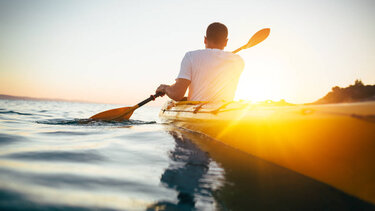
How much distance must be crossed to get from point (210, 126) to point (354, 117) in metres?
1.89

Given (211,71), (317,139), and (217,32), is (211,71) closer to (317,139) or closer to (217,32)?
(217,32)

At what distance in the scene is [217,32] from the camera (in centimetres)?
373

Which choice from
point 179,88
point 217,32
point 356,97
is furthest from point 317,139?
point 217,32

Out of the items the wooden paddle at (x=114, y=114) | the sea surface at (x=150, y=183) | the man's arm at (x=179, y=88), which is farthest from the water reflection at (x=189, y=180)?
the wooden paddle at (x=114, y=114)

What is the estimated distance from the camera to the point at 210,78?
3.62 m

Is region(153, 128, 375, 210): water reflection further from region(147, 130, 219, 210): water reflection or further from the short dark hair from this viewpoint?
the short dark hair

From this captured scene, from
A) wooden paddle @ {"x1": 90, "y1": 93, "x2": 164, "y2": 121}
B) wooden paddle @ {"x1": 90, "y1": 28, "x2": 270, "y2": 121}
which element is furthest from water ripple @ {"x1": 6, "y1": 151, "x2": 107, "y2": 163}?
wooden paddle @ {"x1": 90, "y1": 93, "x2": 164, "y2": 121}

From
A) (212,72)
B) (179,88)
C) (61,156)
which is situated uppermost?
(212,72)

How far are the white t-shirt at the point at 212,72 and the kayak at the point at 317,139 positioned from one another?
1.12 meters

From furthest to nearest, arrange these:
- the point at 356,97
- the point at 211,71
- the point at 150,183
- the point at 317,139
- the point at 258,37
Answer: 1. the point at 258,37
2. the point at 211,71
3. the point at 356,97
4. the point at 317,139
5. the point at 150,183

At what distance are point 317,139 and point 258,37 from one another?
474 centimetres

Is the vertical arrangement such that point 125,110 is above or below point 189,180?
above

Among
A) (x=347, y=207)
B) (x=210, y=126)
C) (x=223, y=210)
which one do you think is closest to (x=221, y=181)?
(x=223, y=210)

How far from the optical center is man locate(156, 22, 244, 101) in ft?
11.5
